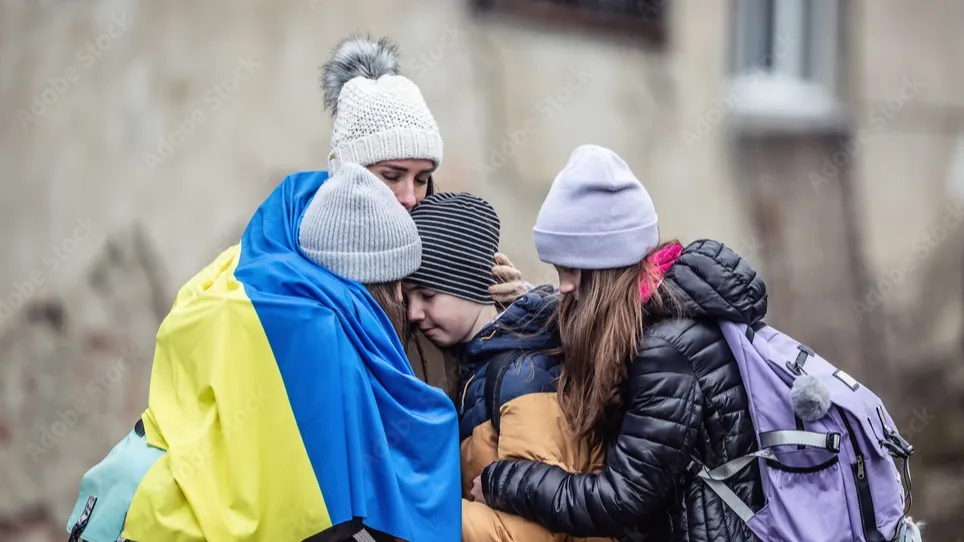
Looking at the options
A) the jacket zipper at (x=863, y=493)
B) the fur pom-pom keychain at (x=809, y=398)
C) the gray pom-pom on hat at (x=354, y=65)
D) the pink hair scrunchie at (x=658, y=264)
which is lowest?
the jacket zipper at (x=863, y=493)

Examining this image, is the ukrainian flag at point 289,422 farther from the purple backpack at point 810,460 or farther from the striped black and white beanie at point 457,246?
the purple backpack at point 810,460

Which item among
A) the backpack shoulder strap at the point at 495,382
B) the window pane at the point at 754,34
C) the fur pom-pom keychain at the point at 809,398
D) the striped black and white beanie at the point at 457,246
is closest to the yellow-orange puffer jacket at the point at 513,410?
the backpack shoulder strap at the point at 495,382

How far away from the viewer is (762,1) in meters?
6.51

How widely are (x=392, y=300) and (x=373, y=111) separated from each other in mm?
548

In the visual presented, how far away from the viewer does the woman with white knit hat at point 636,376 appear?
230cm

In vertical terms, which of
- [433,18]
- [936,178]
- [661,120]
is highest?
[433,18]

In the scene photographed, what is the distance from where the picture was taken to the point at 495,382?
2455 millimetres

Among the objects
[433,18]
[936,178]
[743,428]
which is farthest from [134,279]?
[936,178]

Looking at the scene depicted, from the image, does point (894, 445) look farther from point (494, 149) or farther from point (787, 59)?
point (787, 59)

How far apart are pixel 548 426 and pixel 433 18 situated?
9.82 ft

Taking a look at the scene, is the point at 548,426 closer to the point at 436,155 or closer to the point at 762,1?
the point at 436,155

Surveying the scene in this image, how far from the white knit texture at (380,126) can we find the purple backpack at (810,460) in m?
0.91

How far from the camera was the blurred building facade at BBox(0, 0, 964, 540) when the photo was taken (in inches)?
167

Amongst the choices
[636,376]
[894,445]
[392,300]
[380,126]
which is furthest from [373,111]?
[894,445]
